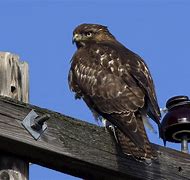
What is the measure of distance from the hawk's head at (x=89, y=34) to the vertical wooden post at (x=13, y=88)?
162 inches

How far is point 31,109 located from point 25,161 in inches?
12.4

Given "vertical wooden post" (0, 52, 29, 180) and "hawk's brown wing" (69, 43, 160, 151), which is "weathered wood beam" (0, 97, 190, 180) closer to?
"vertical wooden post" (0, 52, 29, 180)

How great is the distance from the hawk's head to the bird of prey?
39 cm

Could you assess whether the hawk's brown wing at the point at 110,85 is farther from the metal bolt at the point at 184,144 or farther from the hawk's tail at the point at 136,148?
the metal bolt at the point at 184,144

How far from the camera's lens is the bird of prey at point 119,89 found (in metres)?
5.22

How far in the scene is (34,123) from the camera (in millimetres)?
4129

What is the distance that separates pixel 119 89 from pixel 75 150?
2018mm

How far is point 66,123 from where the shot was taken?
4.39 m

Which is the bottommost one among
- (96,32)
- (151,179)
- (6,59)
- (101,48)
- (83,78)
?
(151,179)

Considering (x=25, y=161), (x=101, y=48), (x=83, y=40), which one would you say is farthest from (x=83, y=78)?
(x=25, y=161)

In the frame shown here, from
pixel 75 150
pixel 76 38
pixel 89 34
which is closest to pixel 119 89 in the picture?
pixel 75 150

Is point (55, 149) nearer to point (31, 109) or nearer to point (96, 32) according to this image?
point (31, 109)

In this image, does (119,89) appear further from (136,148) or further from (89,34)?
(89,34)

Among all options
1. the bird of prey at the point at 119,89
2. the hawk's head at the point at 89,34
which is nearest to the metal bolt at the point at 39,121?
the bird of prey at the point at 119,89
